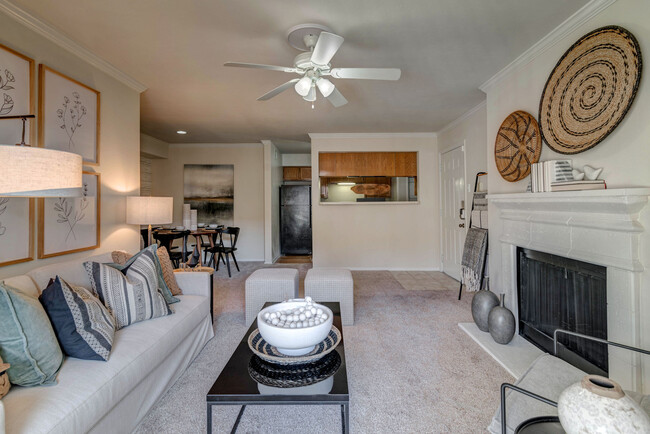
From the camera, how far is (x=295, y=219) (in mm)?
7266

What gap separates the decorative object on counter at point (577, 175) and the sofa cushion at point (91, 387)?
110 inches

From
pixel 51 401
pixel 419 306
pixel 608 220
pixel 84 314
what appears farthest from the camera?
pixel 419 306

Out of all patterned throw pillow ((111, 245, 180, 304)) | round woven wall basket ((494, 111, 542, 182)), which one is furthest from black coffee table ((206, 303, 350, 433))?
round woven wall basket ((494, 111, 542, 182))

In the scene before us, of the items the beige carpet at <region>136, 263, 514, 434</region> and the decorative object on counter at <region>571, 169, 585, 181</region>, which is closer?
the beige carpet at <region>136, 263, 514, 434</region>

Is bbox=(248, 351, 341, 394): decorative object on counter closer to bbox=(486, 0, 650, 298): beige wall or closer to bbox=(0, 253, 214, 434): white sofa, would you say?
bbox=(0, 253, 214, 434): white sofa

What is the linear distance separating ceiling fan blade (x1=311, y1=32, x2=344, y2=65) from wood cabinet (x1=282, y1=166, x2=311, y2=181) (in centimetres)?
550

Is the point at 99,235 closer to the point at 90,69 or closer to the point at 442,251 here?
the point at 90,69

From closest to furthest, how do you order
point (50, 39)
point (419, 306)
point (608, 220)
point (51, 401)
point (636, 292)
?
point (51, 401) → point (636, 292) → point (608, 220) → point (50, 39) → point (419, 306)

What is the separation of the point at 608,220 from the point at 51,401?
2820 millimetres

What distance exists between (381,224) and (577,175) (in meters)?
3.59

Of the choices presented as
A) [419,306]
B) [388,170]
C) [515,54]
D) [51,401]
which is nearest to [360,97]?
[515,54]

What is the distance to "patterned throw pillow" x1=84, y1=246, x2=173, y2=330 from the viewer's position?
1.80m

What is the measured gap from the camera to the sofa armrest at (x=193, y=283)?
8.41ft

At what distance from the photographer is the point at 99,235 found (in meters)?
2.71
